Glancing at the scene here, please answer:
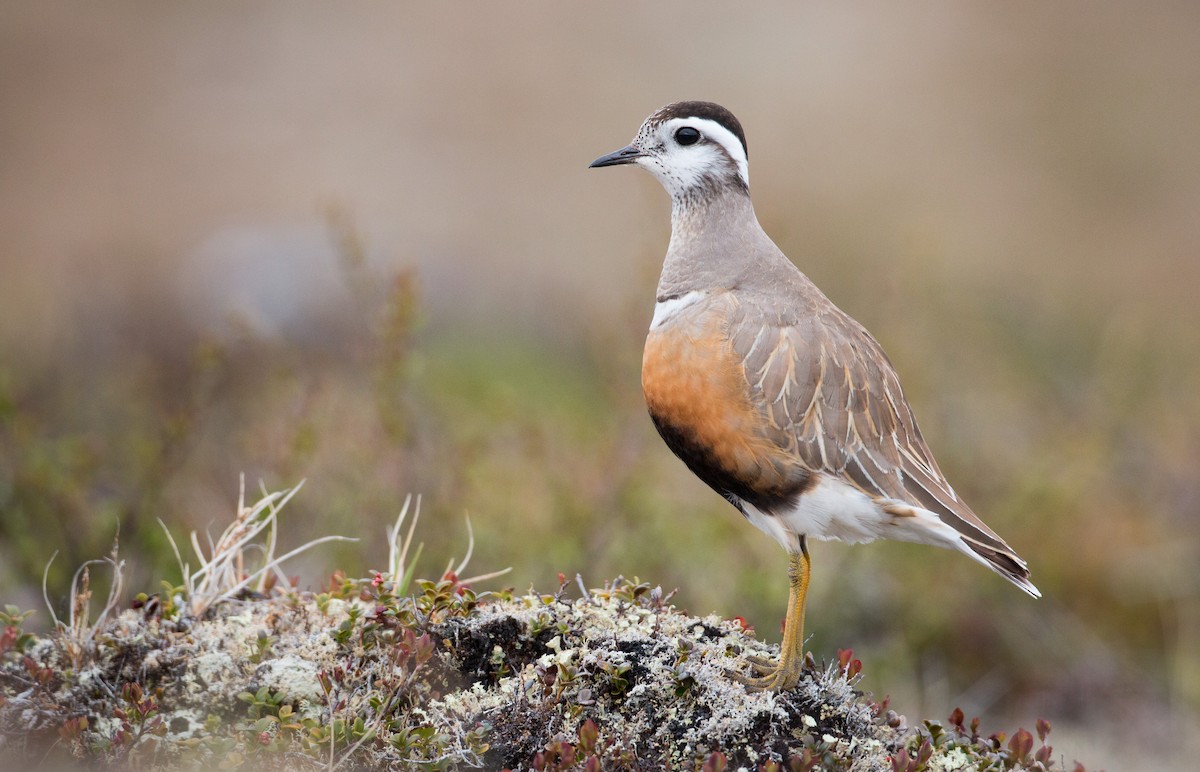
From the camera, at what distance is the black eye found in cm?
516

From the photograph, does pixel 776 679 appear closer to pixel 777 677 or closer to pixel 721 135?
pixel 777 677

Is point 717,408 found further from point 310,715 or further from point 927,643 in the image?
point 927,643

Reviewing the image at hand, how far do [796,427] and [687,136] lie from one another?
1.56 meters

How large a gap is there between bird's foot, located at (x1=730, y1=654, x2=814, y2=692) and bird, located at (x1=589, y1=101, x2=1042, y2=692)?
3cm

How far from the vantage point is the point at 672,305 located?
4805 mm

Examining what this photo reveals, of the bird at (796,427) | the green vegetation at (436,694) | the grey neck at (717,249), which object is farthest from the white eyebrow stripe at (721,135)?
the green vegetation at (436,694)

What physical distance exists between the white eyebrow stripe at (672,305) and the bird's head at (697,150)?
560mm

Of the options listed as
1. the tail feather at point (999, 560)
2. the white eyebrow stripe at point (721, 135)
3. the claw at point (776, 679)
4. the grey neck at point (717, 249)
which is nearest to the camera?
the claw at point (776, 679)

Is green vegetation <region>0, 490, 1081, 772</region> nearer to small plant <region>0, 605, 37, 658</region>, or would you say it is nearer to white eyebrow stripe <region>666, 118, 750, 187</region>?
small plant <region>0, 605, 37, 658</region>

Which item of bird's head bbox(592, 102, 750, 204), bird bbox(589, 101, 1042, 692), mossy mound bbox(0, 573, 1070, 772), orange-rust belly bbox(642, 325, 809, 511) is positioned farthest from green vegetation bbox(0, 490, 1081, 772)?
bird's head bbox(592, 102, 750, 204)

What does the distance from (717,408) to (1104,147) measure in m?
17.6

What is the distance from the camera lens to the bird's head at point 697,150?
5.12 m

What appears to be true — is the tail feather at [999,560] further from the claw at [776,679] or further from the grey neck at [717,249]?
the grey neck at [717,249]

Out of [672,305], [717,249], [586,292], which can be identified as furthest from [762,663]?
[586,292]
